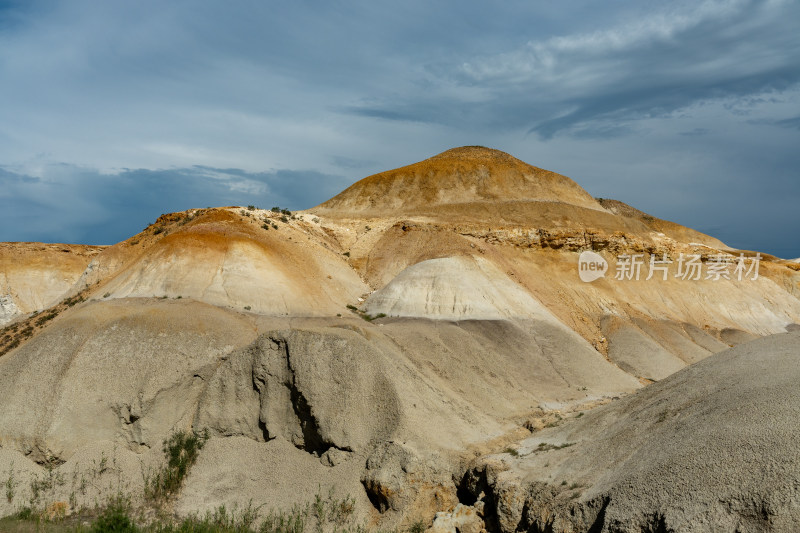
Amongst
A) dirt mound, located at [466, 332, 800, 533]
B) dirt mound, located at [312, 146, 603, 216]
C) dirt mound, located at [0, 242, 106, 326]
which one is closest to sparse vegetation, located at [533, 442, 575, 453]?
dirt mound, located at [466, 332, 800, 533]

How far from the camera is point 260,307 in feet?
82.5

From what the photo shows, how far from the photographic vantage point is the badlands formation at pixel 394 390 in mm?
11359

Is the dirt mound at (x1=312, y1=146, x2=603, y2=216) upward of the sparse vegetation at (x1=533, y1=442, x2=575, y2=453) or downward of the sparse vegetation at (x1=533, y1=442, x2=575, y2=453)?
upward

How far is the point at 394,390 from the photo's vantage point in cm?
1711

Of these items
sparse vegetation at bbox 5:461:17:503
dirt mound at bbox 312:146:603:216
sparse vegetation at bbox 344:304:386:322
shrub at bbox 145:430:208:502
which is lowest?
sparse vegetation at bbox 5:461:17:503

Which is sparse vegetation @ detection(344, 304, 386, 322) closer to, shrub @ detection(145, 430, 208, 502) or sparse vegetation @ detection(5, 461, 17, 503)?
shrub @ detection(145, 430, 208, 502)

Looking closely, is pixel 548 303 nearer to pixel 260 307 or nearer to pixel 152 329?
pixel 260 307

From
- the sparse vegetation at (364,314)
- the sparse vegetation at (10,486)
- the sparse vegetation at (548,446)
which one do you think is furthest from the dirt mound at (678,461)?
the sparse vegetation at (364,314)

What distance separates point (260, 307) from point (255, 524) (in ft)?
39.3

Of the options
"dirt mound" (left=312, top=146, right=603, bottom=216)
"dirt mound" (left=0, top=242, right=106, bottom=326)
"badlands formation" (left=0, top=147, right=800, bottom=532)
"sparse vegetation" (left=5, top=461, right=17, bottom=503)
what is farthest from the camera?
"dirt mound" (left=312, top=146, right=603, bottom=216)

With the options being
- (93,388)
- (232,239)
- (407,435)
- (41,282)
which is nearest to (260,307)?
(232,239)

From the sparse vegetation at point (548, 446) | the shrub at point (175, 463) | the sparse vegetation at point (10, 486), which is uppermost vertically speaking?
the sparse vegetation at point (548, 446)

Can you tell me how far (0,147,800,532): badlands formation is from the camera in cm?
1136

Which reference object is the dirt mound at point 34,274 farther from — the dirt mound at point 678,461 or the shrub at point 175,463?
the dirt mound at point 678,461
